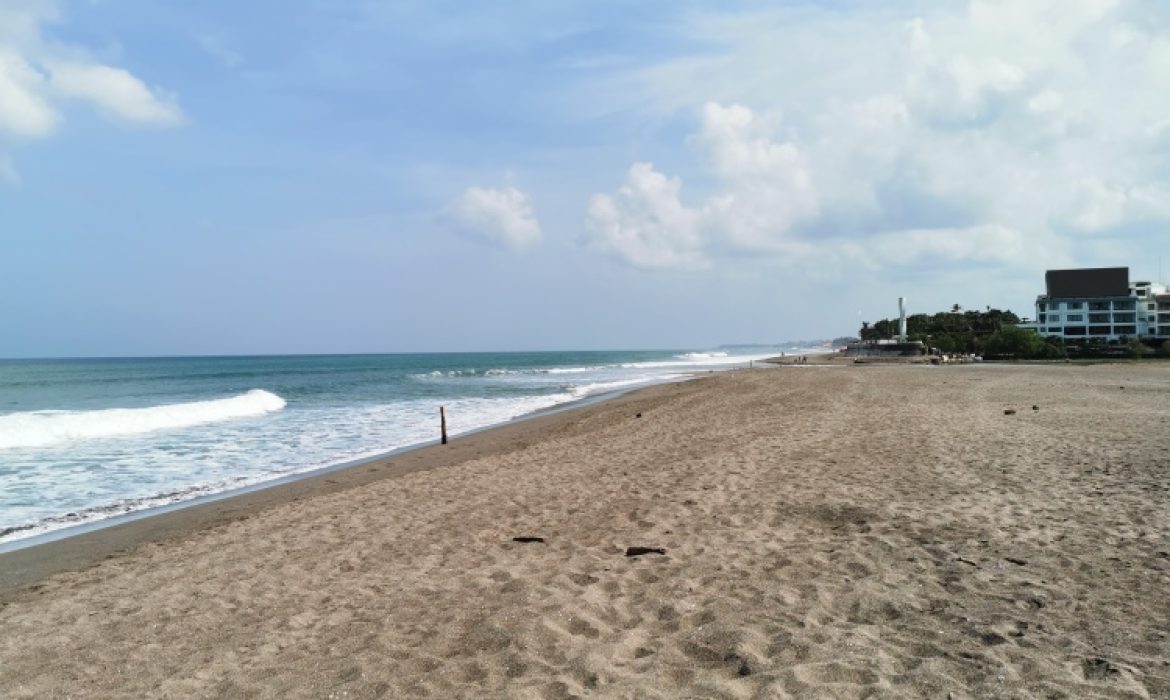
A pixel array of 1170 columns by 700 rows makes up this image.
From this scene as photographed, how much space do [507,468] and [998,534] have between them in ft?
26.1

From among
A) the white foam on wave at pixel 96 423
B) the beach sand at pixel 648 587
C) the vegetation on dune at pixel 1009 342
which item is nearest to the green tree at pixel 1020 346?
the vegetation on dune at pixel 1009 342

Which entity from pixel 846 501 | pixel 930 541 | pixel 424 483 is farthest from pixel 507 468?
pixel 930 541

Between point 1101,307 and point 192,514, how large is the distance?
326 feet

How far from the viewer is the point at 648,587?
5.55 metres

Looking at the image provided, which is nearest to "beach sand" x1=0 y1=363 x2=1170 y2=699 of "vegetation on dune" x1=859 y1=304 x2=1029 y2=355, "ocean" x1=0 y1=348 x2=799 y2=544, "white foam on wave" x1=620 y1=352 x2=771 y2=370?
"ocean" x1=0 y1=348 x2=799 y2=544

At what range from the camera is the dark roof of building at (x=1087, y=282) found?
272 feet

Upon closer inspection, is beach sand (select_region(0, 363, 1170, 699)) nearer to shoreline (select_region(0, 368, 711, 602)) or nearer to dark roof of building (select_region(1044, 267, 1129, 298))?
shoreline (select_region(0, 368, 711, 602))

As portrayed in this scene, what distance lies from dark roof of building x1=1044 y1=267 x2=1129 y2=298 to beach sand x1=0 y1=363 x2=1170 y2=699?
89.8 m

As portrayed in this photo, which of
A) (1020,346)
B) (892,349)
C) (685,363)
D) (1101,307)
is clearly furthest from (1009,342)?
(685,363)

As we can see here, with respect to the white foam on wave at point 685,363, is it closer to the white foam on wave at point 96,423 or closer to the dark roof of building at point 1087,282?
the dark roof of building at point 1087,282

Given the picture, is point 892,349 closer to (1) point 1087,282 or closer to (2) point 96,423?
(1) point 1087,282

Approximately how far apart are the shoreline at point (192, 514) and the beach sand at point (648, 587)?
8cm

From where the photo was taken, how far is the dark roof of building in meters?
82.9

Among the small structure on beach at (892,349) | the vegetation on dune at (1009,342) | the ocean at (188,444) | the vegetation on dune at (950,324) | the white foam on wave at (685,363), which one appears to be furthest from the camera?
the vegetation on dune at (950,324)
